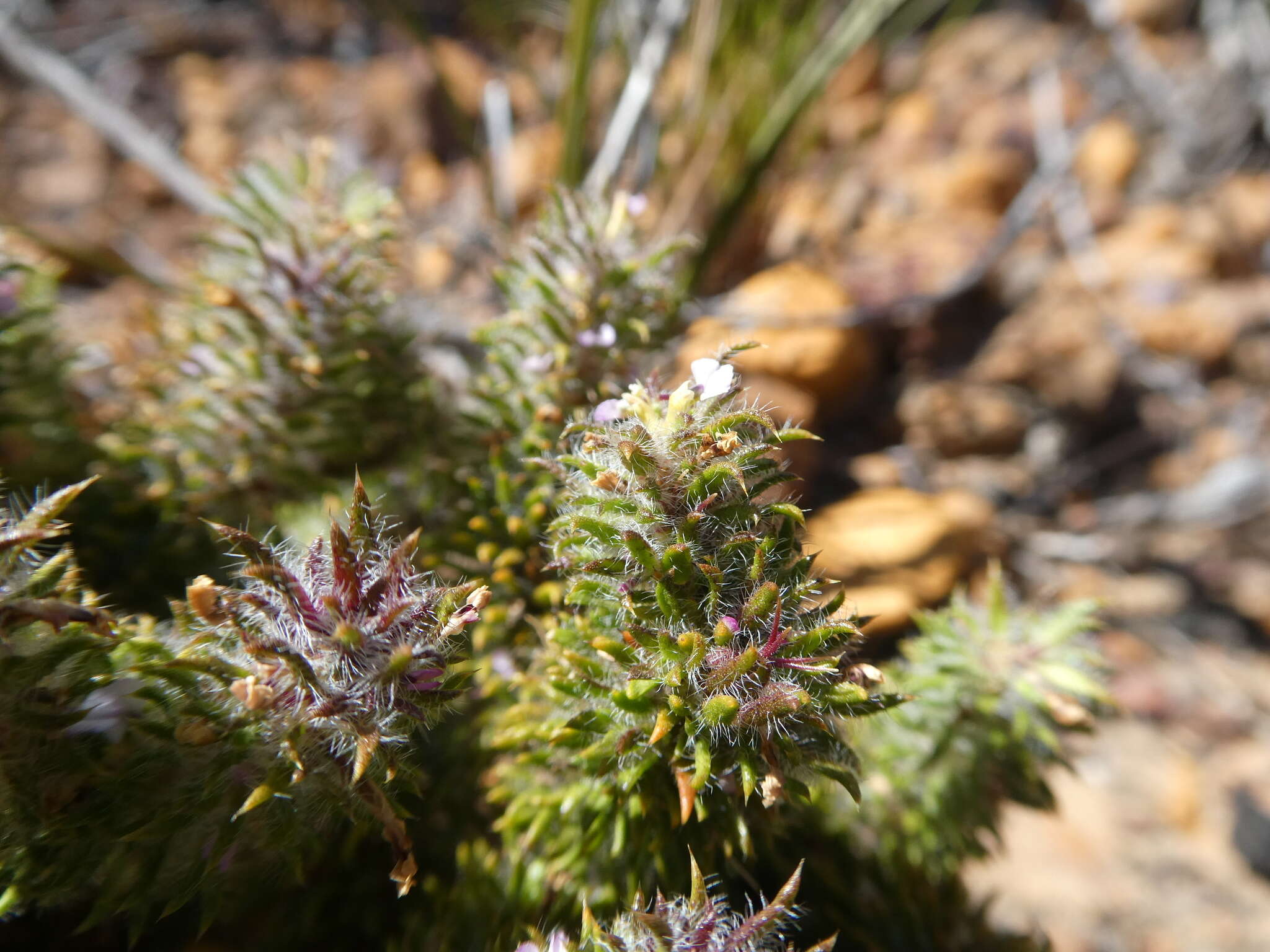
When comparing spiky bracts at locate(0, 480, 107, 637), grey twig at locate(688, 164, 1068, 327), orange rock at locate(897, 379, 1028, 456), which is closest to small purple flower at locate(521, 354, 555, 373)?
spiky bracts at locate(0, 480, 107, 637)

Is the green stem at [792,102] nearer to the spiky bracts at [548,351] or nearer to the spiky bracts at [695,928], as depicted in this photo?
the spiky bracts at [548,351]

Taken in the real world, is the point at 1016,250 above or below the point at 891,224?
below

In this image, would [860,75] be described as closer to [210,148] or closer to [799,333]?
[799,333]

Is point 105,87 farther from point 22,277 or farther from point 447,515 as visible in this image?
point 447,515

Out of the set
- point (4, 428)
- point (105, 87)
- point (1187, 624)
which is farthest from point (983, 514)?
point (105, 87)

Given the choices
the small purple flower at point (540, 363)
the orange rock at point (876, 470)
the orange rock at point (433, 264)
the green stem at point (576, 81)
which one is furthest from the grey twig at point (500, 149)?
the orange rock at point (876, 470)

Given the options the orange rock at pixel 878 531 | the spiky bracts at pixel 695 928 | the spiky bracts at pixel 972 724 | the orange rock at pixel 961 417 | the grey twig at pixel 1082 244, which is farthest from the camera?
the grey twig at pixel 1082 244

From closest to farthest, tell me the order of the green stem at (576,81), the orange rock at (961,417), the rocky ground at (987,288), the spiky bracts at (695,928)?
1. the spiky bracts at (695,928)
2. the green stem at (576,81)
3. the rocky ground at (987,288)
4. the orange rock at (961,417)

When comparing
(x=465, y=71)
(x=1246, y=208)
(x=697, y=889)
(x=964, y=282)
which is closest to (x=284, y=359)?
(x=697, y=889)
